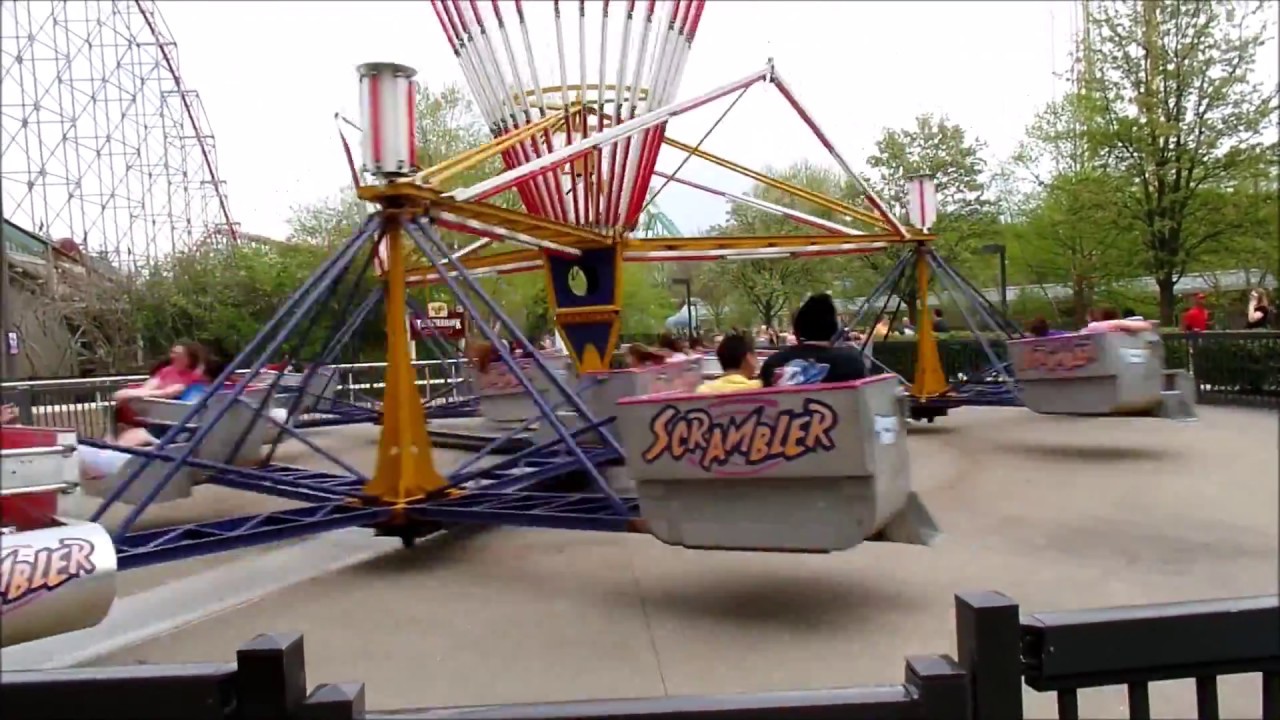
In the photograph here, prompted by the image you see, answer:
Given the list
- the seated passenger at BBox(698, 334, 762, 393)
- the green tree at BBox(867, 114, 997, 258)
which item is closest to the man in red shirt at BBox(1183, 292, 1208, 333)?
the green tree at BBox(867, 114, 997, 258)

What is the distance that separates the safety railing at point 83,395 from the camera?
1150 mm

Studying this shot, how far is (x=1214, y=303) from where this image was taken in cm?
107

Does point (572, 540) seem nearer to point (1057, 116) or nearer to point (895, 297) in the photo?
point (895, 297)

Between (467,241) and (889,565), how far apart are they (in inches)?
Answer: 186

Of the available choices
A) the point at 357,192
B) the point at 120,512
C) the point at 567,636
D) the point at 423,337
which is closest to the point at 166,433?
the point at 120,512

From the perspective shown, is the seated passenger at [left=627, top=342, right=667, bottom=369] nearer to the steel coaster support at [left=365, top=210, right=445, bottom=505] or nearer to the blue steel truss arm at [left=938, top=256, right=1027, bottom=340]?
the steel coaster support at [left=365, top=210, right=445, bottom=505]

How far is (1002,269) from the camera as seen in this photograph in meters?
1.23

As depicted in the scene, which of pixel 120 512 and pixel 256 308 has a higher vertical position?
pixel 256 308

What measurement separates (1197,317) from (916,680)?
54 cm

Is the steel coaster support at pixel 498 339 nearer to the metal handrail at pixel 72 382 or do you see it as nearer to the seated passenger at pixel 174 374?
the seated passenger at pixel 174 374

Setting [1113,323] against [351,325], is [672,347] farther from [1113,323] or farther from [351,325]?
[1113,323]

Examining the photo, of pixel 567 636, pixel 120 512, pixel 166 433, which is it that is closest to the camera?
pixel 567 636

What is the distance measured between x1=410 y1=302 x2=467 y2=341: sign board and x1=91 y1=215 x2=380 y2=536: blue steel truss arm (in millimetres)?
849

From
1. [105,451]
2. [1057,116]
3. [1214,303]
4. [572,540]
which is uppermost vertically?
[1057,116]
